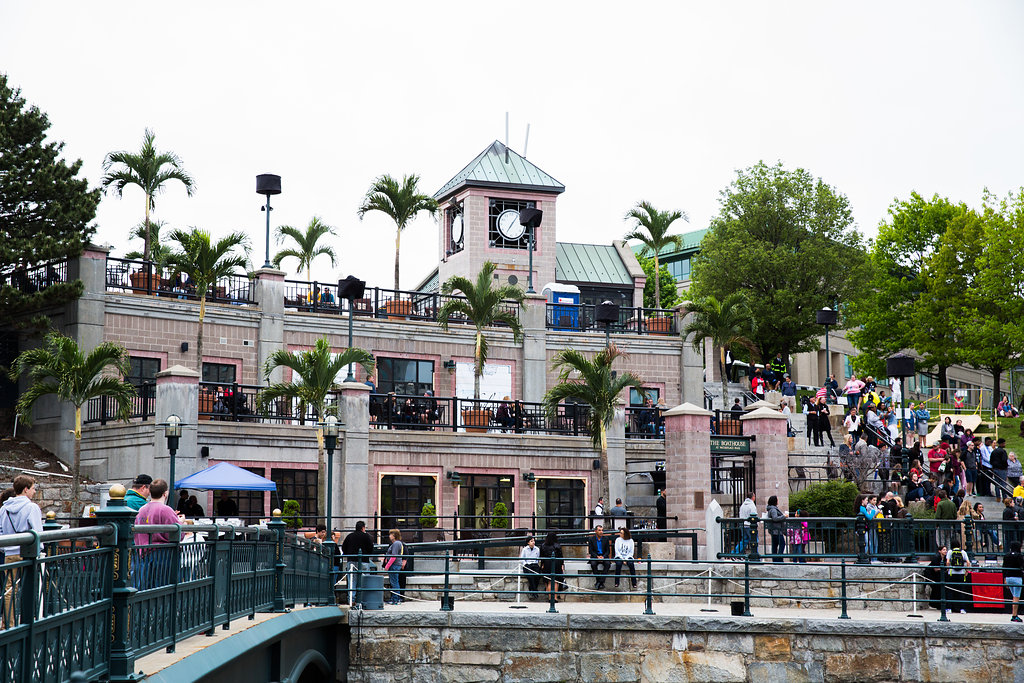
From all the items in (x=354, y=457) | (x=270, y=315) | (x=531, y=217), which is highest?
(x=531, y=217)

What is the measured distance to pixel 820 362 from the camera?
6994 cm

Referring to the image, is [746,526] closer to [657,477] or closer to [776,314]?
[657,477]

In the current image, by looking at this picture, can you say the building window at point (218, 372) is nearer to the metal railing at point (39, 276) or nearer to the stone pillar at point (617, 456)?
the metal railing at point (39, 276)

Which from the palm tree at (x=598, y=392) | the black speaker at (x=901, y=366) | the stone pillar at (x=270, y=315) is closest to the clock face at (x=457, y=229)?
the stone pillar at (x=270, y=315)

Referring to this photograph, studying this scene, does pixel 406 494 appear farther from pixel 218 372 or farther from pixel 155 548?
pixel 155 548

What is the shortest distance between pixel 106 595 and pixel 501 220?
40.2 meters

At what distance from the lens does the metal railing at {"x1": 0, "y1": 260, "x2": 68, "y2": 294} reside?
31.6 metres

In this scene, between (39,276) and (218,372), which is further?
(218,372)

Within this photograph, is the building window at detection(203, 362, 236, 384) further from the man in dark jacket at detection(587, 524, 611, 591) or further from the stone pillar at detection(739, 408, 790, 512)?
the stone pillar at detection(739, 408, 790, 512)

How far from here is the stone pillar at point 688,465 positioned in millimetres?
27312

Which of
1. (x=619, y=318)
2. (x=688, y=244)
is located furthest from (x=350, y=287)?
(x=688, y=244)

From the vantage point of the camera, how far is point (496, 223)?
48125 millimetres

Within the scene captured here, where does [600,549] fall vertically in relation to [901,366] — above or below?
below

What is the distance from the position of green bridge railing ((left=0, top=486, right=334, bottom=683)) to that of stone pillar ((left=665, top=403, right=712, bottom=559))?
1556 cm
